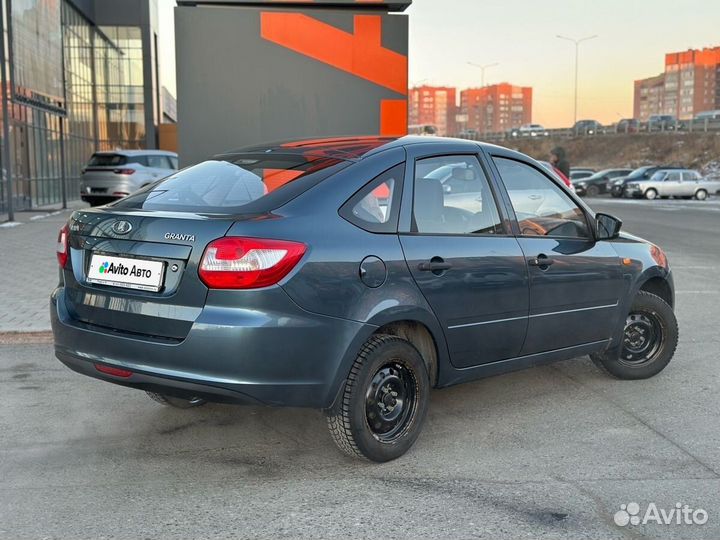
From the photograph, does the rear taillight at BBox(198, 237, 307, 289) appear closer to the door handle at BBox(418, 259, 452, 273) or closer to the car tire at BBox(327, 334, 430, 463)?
the car tire at BBox(327, 334, 430, 463)

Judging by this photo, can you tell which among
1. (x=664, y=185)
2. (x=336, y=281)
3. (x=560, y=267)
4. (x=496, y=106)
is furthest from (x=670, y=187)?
(x=496, y=106)

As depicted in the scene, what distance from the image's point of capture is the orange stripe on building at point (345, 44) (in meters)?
10.4

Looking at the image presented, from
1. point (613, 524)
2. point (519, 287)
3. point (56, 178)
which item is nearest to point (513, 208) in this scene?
point (519, 287)

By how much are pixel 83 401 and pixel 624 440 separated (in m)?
3.34

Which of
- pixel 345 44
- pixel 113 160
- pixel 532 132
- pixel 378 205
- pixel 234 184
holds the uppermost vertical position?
pixel 532 132

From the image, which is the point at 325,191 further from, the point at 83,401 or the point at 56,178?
the point at 56,178

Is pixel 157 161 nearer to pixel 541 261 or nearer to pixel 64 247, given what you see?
pixel 64 247

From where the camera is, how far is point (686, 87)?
6412 inches

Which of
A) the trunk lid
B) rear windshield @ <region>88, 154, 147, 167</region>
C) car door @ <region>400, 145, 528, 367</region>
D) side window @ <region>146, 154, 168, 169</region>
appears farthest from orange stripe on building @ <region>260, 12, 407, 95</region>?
side window @ <region>146, 154, 168, 169</region>

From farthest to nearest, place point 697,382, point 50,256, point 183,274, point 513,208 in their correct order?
point 50,256, point 697,382, point 513,208, point 183,274

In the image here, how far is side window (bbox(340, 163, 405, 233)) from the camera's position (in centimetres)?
382

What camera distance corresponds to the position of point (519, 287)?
4.48 meters

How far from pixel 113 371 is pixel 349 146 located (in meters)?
1.74

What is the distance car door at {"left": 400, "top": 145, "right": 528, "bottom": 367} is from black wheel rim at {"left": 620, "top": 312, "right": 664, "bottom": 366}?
4.56ft
